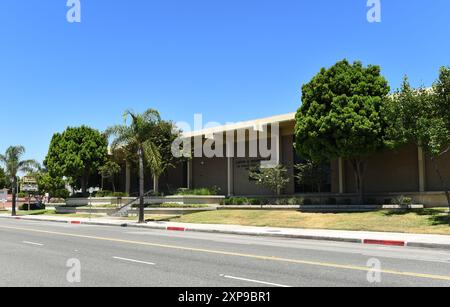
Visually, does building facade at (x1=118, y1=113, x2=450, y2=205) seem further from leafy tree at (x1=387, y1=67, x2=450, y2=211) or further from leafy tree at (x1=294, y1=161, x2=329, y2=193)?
leafy tree at (x1=387, y1=67, x2=450, y2=211)

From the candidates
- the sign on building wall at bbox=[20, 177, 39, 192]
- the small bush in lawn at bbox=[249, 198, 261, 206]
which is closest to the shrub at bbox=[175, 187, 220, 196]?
the small bush in lawn at bbox=[249, 198, 261, 206]

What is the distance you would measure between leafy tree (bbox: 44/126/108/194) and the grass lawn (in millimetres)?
21357

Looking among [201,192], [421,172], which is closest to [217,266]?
[421,172]

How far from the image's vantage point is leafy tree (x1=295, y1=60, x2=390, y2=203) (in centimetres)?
2805

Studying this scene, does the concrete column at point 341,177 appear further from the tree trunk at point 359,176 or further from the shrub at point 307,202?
the shrub at point 307,202

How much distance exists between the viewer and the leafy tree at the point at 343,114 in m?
28.0

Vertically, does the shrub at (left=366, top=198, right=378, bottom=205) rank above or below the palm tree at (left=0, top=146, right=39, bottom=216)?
below

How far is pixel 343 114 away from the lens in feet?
92.2

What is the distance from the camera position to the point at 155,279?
9.73 m

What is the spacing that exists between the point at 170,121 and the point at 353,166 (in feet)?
62.1

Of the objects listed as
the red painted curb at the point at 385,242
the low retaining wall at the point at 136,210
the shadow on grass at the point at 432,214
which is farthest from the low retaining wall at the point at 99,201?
the red painted curb at the point at 385,242

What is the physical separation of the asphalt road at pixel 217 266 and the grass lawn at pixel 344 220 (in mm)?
5838
